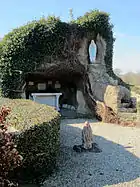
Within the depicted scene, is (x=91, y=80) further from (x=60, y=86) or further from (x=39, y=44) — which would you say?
(x=39, y=44)

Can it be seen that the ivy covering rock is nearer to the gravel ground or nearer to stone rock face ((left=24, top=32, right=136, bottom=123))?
stone rock face ((left=24, top=32, right=136, bottom=123))

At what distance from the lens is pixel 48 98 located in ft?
54.0

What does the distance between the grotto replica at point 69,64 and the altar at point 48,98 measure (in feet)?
1.71

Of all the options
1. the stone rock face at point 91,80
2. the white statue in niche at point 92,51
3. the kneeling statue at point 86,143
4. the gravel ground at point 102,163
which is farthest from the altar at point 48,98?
the kneeling statue at point 86,143

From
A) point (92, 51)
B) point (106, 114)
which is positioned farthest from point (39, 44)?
point (106, 114)

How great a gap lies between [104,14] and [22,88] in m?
6.16

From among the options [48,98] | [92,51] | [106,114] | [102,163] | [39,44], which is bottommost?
[102,163]

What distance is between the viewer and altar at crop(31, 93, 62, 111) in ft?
52.8

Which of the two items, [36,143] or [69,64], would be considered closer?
[36,143]

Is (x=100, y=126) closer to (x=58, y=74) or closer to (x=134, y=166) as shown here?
(x=58, y=74)

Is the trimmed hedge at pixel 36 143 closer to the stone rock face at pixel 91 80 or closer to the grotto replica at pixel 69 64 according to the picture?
the grotto replica at pixel 69 64

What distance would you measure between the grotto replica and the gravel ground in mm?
3263

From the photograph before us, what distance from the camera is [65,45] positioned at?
15.3 meters

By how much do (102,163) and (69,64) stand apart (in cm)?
829
